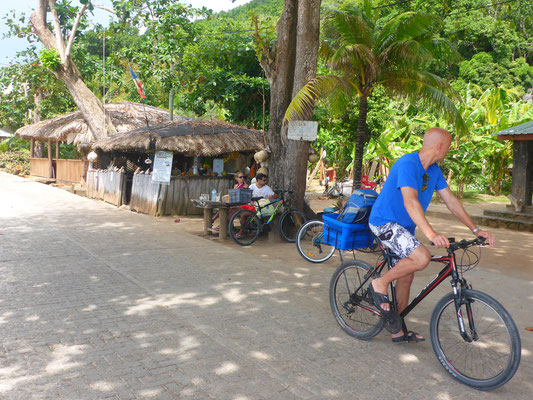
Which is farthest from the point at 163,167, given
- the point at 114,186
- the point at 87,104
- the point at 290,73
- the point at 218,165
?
the point at 87,104

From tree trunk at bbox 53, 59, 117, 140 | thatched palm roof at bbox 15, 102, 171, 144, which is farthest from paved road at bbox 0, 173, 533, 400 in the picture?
thatched palm roof at bbox 15, 102, 171, 144

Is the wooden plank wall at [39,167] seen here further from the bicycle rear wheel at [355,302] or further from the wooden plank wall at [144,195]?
the bicycle rear wheel at [355,302]

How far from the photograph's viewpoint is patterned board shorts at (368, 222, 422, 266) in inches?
149

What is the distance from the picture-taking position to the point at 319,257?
7.90 metres

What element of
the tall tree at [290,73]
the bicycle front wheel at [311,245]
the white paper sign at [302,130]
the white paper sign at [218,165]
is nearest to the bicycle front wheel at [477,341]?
the bicycle front wheel at [311,245]

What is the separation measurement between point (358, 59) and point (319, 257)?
455 cm

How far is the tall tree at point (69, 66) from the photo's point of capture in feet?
61.7

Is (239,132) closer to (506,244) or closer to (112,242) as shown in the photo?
(112,242)

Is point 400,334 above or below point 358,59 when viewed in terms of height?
below

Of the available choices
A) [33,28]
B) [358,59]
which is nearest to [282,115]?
[358,59]

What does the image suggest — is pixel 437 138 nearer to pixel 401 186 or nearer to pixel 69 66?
pixel 401 186

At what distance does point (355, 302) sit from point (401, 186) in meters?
1.26

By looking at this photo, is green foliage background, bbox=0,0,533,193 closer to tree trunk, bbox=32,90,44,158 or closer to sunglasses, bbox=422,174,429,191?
tree trunk, bbox=32,90,44,158

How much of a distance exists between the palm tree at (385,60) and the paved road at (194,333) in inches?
165
